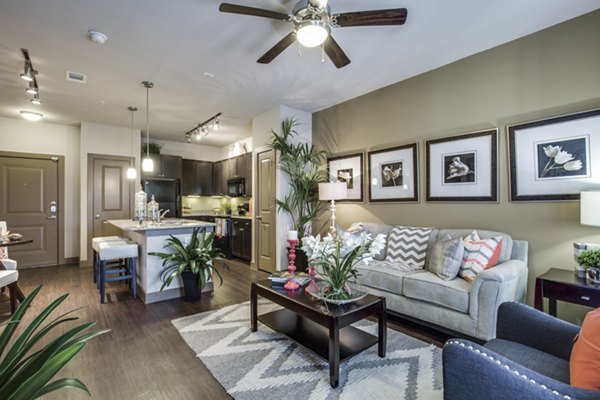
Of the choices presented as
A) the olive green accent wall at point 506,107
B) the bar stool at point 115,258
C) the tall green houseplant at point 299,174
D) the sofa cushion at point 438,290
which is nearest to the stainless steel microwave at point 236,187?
the tall green houseplant at point 299,174

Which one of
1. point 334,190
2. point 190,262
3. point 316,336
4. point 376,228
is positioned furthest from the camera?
point 334,190

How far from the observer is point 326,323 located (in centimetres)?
196

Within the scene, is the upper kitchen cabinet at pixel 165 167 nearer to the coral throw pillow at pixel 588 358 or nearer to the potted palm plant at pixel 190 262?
the potted palm plant at pixel 190 262

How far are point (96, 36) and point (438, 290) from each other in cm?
391

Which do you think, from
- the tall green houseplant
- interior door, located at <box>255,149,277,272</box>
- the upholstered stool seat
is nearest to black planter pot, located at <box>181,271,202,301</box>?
interior door, located at <box>255,149,277,272</box>

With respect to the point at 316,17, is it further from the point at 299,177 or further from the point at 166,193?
the point at 166,193

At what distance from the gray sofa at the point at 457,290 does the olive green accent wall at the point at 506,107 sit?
235 mm

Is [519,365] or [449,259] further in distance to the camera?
[449,259]

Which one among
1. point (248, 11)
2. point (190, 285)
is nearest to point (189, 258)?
point (190, 285)

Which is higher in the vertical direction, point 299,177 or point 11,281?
point 299,177

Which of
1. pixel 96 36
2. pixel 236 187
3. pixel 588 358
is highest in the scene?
pixel 96 36

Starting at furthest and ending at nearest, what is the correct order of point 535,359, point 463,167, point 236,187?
point 236,187, point 463,167, point 535,359

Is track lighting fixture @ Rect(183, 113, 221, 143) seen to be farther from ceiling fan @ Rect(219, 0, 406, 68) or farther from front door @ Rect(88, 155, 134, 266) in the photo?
ceiling fan @ Rect(219, 0, 406, 68)

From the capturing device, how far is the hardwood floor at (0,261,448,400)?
1941 mm
